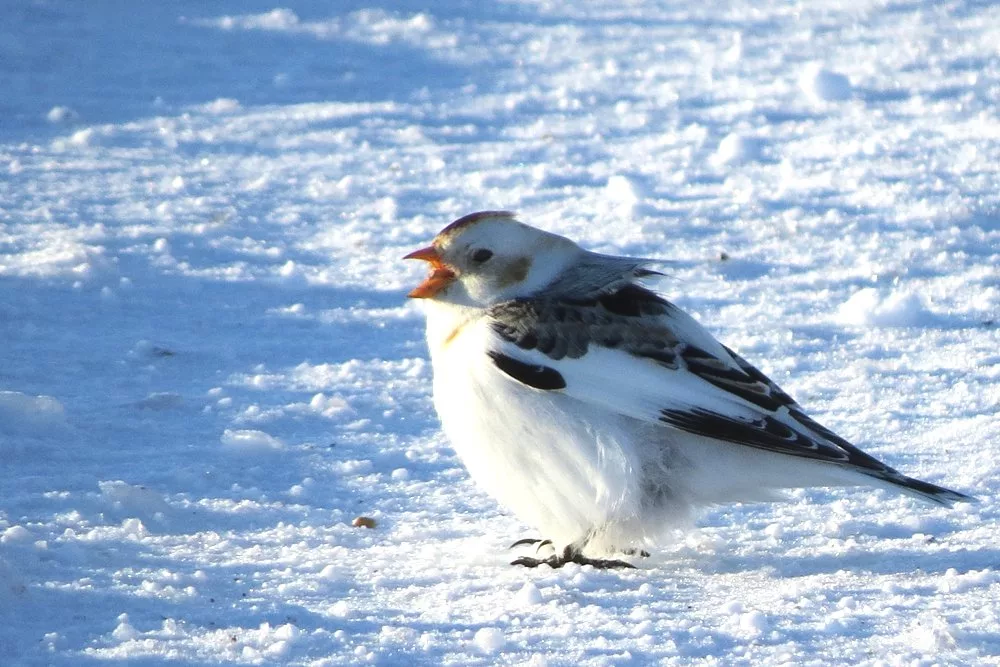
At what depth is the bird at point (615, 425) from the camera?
334cm

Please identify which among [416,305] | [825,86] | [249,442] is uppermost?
[825,86]

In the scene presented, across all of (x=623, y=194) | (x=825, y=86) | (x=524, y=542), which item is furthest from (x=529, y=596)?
(x=825, y=86)

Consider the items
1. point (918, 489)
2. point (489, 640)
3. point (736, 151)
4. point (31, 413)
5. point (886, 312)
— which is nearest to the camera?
point (489, 640)

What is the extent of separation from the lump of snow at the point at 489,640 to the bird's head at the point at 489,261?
3.37ft

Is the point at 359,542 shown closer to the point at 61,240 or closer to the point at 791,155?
the point at 61,240

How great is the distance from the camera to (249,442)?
4074 millimetres

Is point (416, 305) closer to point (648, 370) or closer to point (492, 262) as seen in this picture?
point (492, 262)

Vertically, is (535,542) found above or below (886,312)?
below

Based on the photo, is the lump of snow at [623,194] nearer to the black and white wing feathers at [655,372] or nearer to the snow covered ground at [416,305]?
the snow covered ground at [416,305]

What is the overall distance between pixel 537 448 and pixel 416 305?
6.35ft

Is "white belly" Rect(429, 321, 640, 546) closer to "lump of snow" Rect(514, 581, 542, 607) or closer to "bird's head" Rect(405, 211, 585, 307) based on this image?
"bird's head" Rect(405, 211, 585, 307)

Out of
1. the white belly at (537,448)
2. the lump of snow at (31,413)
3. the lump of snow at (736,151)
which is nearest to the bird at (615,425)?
the white belly at (537,448)

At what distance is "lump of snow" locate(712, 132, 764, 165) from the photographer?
659 cm

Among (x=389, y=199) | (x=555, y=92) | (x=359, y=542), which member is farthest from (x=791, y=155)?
(x=359, y=542)
